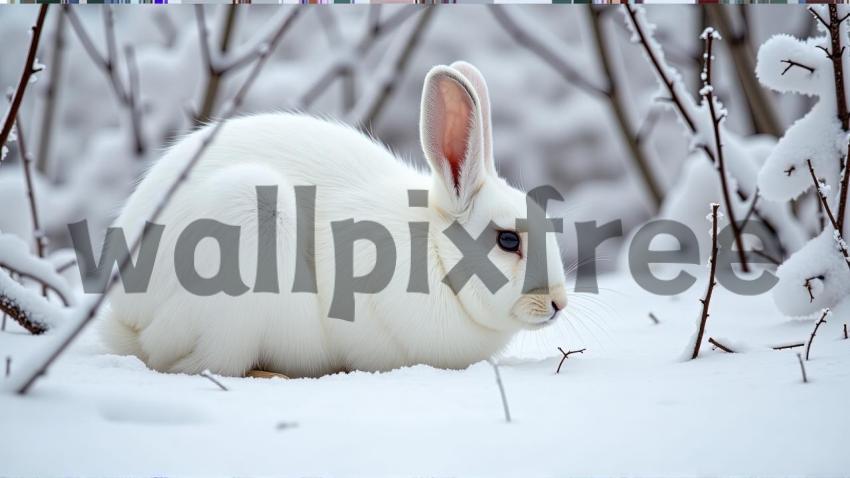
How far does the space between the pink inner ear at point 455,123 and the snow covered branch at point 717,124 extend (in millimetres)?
581

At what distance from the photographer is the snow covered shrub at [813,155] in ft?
7.48

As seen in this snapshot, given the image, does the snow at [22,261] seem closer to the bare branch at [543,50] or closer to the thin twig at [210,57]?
the thin twig at [210,57]

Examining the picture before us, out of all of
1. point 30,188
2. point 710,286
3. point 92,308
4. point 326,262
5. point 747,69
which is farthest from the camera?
point 747,69

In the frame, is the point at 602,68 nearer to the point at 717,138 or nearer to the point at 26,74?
the point at 717,138

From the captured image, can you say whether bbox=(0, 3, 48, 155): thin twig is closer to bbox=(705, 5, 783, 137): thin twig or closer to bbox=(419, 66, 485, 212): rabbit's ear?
bbox=(419, 66, 485, 212): rabbit's ear

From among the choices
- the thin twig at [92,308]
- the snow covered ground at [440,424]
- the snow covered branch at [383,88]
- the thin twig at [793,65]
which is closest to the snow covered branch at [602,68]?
the snow covered branch at [383,88]

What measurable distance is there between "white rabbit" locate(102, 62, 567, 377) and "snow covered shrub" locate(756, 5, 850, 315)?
0.63 m

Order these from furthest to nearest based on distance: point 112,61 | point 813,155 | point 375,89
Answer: point 375,89
point 112,61
point 813,155

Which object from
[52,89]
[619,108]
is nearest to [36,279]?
[52,89]

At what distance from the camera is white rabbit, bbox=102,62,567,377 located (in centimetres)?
205

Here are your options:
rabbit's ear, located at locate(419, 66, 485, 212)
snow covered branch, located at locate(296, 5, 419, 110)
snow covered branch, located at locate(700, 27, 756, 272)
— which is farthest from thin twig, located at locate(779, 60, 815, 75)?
snow covered branch, located at locate(296, 5, 419, 110)

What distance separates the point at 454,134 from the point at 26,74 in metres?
1.00

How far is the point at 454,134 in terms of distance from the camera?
225cm

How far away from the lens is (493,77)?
6629 millimetres
